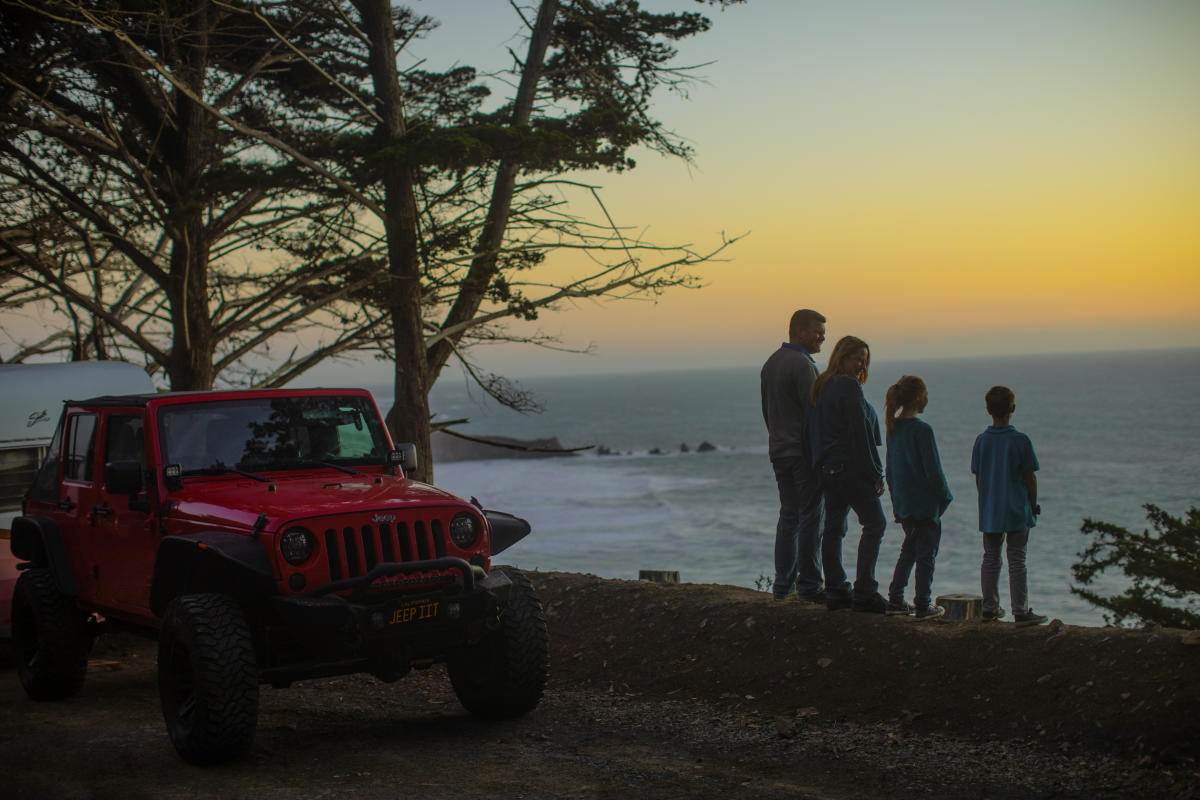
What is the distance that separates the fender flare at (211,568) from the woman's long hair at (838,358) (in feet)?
12.3

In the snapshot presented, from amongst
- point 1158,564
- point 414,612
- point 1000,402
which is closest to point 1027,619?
point 1000,402

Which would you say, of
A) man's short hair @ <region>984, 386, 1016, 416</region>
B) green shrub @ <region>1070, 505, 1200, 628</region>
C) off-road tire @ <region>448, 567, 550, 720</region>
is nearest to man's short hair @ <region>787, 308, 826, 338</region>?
man's short hair @ <region>984, 386, 1016, 416</region>

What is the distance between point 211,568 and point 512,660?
1735 mm

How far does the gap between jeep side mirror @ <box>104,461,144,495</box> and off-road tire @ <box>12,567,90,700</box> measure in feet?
5.44

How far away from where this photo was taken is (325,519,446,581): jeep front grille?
5.68 metres

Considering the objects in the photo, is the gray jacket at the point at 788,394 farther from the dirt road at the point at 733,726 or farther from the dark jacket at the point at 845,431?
the dirt road at the point at 733,726

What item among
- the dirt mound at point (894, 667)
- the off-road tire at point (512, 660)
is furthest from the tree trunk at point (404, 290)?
the off-road tire at point (512, 660)

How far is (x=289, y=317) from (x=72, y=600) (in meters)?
7.50

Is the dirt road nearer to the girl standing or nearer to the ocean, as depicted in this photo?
the girl standing

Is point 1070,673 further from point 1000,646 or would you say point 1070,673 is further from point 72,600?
point 72,600

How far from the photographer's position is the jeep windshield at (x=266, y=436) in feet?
21.6

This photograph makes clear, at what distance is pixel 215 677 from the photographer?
5527mm

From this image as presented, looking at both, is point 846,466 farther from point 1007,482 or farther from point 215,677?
point 215,677

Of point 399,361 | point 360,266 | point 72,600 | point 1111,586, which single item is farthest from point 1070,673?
point 1111,586
